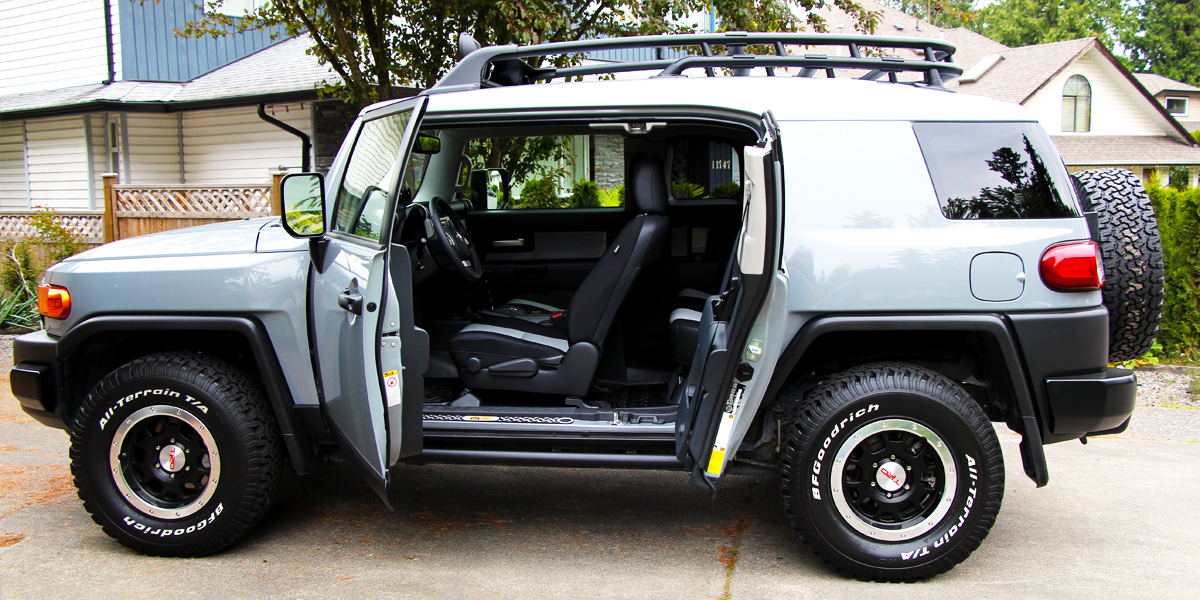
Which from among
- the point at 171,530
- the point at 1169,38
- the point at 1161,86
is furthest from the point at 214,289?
the point at 1169,38

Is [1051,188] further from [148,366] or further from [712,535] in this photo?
[148,366]

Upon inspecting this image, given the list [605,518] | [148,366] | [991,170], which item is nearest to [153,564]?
[148,366]

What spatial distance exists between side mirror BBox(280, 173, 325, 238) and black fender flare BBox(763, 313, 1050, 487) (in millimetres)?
1952

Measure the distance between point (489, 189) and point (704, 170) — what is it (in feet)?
4.76

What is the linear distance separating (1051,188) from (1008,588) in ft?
5.31

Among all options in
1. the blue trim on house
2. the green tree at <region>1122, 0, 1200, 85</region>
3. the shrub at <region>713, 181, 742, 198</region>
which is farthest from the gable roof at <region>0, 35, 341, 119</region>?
the green tree at <region>1122, 0, 1200, 85</region>

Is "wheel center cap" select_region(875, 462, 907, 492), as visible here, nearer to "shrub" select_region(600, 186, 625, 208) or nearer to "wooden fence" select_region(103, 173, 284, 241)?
"shrub" select_region(600, 186, 625, 208)

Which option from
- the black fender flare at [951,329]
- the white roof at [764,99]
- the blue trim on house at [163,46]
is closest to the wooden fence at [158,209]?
the blue trim on house at [163,46]

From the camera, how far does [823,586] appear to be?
3.43 metres

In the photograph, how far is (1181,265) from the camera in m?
7.21

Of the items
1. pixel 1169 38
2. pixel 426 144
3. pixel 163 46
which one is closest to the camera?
pixel 426 144

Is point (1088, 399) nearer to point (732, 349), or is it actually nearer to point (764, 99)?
point (732, 349)

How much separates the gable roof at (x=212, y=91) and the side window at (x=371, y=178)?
10.6 meters

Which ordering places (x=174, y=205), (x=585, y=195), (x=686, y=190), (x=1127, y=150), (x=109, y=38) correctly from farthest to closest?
(x=1127, y=150) < (x=109, y=38) < (x=174, y=205) < (x=585, y=195) < (x=686, y=190)
